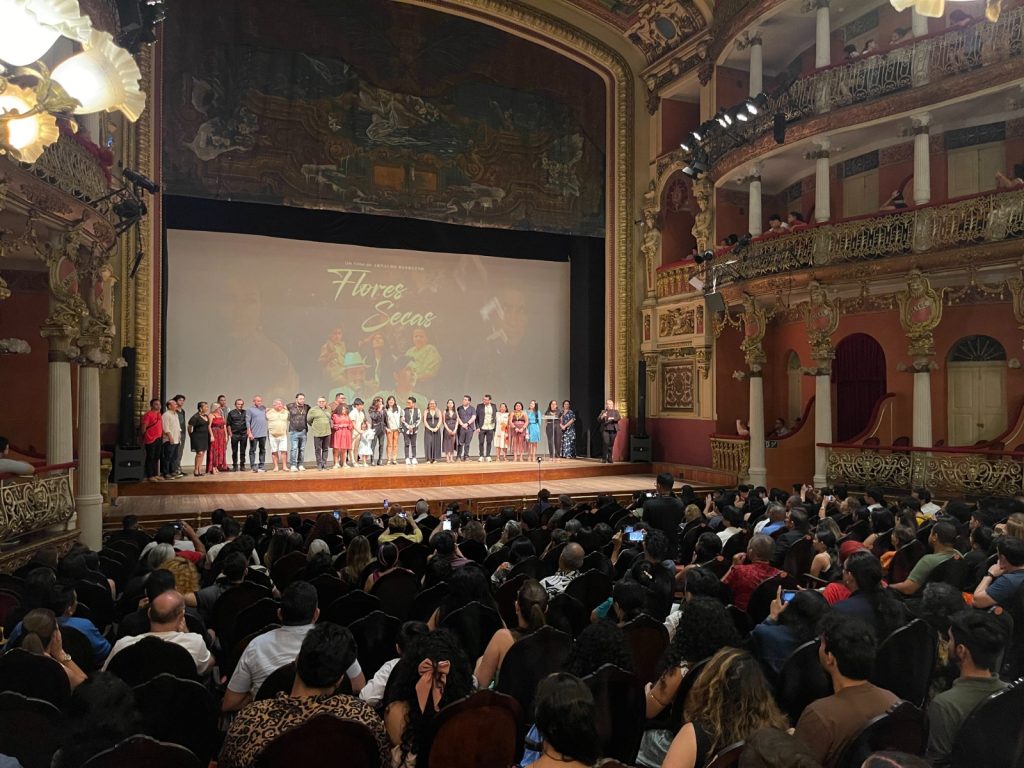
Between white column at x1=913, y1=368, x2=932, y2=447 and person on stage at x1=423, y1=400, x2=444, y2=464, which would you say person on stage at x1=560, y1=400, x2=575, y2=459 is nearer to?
person on stage at x1=423, y1=400, x2=444, y2=464

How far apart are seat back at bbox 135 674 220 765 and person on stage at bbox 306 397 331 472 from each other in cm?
1157

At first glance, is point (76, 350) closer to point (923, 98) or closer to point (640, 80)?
point (923, 98)

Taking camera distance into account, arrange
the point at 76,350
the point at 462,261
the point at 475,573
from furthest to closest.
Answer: the point at 462,261 < the point at 76,350 < the point at 475,573

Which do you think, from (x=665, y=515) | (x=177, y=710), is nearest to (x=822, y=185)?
(x=665, y=515)

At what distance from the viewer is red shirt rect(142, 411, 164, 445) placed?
1235 cm

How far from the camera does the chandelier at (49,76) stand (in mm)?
3252

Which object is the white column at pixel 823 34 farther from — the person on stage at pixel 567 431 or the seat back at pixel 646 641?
the seat back at pixel 646 641

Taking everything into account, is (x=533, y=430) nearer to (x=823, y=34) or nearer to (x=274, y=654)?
(x=823, y=34)

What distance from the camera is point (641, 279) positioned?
17.8m

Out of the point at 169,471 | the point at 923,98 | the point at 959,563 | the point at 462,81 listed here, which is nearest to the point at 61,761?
the point at 959,563

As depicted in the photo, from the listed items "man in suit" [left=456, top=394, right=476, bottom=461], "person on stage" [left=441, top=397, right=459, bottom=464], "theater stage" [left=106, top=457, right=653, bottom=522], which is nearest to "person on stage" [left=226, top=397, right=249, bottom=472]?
"theater stage" [left=106, top=457, right=653, bottom=522]

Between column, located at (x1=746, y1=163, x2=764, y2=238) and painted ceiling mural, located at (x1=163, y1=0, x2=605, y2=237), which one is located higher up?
painted ceiling mural, located at (x1=163, y1=0, x2=605, y2=237)

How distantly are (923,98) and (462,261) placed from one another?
9.49m

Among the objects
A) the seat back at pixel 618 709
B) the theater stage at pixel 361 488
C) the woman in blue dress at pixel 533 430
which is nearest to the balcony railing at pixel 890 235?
the theater stage at pixel 361 488
